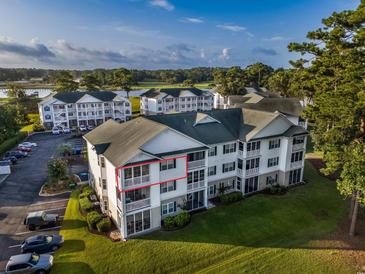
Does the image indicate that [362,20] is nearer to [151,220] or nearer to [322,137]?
[322,137]

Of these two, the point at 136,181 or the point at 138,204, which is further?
the point at 138,204

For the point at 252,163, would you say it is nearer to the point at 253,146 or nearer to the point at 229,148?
the point at 253,146

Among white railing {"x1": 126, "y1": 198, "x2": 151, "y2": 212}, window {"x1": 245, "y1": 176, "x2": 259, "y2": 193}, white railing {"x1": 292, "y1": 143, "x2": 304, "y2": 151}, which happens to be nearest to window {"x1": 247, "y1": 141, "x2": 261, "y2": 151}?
window {"x1": 245, "y1": 176, "x2": 259, "y2": 193}

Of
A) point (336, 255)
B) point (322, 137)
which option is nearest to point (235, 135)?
point (322, 137)

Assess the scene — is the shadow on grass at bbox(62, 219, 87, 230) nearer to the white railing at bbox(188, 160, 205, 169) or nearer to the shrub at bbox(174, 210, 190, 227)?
the shrub at bbox(174, 210, 190, 227)

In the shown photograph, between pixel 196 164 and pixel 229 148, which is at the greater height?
pixel 229 148

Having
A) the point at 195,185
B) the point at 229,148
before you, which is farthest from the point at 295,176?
the point at 195,185

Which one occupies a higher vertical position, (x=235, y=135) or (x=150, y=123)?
(x=150, y=123)
